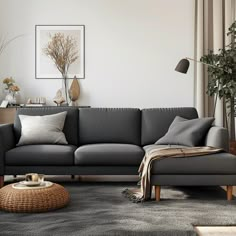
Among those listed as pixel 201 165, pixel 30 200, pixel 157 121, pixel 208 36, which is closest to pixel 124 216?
pixel 30 200

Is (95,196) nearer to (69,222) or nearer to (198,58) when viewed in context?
(69,222)

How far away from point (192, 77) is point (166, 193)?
2.54m

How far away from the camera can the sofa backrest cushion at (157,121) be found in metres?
4.64

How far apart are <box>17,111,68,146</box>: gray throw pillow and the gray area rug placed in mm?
774

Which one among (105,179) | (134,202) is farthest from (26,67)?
(134,202)

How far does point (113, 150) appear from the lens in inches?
161

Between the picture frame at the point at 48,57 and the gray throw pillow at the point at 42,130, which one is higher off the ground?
the picture frame at the point at 48,57

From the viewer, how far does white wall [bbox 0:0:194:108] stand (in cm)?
591

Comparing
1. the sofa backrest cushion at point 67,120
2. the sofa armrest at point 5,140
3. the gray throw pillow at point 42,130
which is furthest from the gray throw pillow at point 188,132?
the sofa armrest at point 5,140

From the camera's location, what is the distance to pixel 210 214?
10.2 ft

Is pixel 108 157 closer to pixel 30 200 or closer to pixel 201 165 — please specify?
pixel 201 165

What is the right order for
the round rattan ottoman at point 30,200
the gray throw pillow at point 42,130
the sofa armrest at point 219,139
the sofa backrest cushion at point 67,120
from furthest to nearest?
1. the sofa backrest cushion at point 67,120
2. the gray throw pillow at point 42,130
3. the sofa armrest at point 219,139
4. the round rattan ottoman at point 30,200

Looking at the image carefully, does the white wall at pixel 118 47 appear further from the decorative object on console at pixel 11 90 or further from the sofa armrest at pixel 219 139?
the sofa armrest at pixel 219 139

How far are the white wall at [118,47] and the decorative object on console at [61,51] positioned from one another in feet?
0.25
